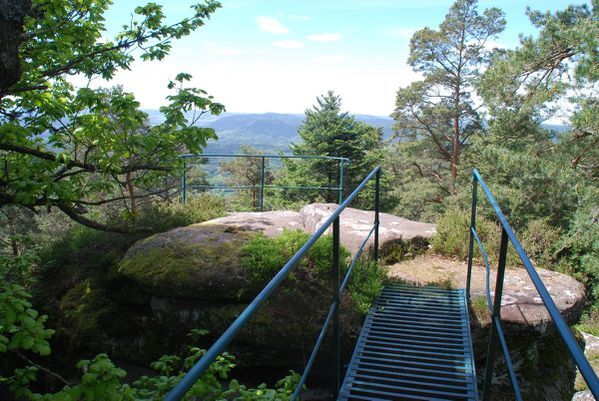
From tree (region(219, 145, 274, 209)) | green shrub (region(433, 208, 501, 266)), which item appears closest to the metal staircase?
green shrub (region(433, 208, 501, 266))

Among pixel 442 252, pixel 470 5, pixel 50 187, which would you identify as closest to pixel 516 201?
pixel 442 252

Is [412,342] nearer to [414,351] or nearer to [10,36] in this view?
[414,351]

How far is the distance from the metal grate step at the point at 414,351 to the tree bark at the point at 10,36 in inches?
161

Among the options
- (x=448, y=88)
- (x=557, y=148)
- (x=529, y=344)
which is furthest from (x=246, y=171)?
(x=529, y=344)

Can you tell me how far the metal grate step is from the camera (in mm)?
3482

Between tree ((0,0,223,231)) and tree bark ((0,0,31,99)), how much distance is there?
79mm

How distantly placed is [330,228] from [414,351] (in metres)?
3.98

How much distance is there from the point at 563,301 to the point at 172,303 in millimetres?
4963

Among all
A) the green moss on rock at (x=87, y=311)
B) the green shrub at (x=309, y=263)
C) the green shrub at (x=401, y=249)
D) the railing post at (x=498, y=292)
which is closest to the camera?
the railing post at (x=498, y=292)

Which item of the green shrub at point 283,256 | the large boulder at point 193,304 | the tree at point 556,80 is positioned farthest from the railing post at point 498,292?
the tree at point 556,80

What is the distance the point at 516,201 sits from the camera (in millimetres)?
14703

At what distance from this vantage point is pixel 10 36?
4020 millimetres

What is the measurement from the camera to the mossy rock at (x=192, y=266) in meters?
5.44

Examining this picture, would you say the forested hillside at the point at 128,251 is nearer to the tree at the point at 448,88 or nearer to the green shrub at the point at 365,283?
the green shrub at the point at 365,283
